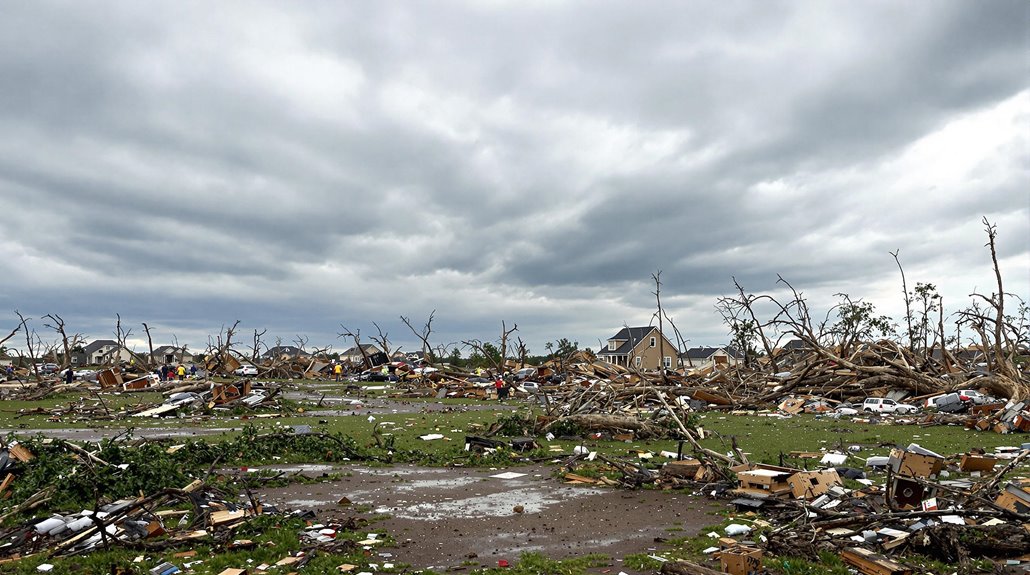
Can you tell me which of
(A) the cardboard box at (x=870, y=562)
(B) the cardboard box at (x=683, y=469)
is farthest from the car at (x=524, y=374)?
(A) the cardboard box at (x=870, y=562)

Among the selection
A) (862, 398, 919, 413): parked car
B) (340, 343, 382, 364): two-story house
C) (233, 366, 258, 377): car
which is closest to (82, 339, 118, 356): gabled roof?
(340, 343, 382, 364): two-story house

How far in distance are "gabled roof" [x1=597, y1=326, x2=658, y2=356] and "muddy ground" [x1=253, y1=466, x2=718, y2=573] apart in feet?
213

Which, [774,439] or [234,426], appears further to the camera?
[234,426]

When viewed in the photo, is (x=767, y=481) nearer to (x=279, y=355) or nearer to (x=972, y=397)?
(x=972, y=397)

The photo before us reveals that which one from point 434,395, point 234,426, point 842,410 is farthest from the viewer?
point 434,395

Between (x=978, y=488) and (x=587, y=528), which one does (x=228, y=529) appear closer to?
(x=587, y=528)

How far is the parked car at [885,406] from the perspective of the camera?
2139 cm

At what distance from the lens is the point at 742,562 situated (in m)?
5.29

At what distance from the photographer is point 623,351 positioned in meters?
78.3

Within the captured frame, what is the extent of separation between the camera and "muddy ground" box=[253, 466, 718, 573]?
643 cm

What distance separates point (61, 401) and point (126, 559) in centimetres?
2342

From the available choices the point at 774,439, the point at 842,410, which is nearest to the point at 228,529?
the point at 774,439

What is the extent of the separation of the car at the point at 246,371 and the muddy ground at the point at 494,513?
1272 inches

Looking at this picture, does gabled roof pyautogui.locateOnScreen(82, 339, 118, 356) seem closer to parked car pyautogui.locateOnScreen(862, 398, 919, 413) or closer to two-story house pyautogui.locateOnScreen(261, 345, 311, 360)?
two-story house pyautogui.locateOnScreen(261, 345, 311, 360)
